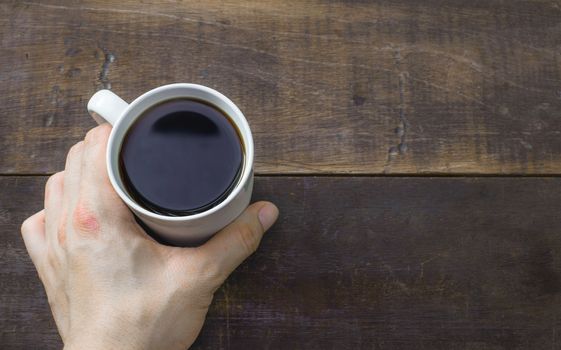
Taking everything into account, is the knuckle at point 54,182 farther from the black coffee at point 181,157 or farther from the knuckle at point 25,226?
the black coffee at point 181,157

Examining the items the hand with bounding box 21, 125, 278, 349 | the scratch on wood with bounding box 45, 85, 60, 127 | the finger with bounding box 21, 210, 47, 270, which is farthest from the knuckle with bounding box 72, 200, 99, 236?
the scratch on wood with bounding box 45, 85, 60, 127

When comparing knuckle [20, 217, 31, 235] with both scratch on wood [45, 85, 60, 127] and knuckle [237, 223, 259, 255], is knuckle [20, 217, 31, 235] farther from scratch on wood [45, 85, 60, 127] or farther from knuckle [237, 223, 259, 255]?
knuckle [237, 223, 259, 255]

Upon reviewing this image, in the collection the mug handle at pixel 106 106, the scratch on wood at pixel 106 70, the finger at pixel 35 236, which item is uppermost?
the mug handle at pixel 106 106

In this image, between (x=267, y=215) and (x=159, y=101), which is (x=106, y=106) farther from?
(x=267, y=215)

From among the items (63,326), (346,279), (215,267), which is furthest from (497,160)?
(63,326)

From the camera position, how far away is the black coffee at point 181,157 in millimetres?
555

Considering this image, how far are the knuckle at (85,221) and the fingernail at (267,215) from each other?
0.20 metres

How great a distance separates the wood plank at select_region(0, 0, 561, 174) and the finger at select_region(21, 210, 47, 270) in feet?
0.30

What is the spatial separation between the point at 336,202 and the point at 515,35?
0.38 metres

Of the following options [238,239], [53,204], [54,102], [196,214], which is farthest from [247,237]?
[54,102]

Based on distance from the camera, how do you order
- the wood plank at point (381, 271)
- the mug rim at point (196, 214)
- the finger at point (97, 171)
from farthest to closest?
the wood plank at point (381, 271) → the finger at point (97, 171) → the mug rim at point (196, 214)

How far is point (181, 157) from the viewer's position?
22.3 inches

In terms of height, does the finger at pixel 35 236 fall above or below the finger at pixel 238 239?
below

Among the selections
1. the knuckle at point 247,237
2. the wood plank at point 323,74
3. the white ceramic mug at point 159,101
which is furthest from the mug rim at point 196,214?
the wood plank at point 323,74
